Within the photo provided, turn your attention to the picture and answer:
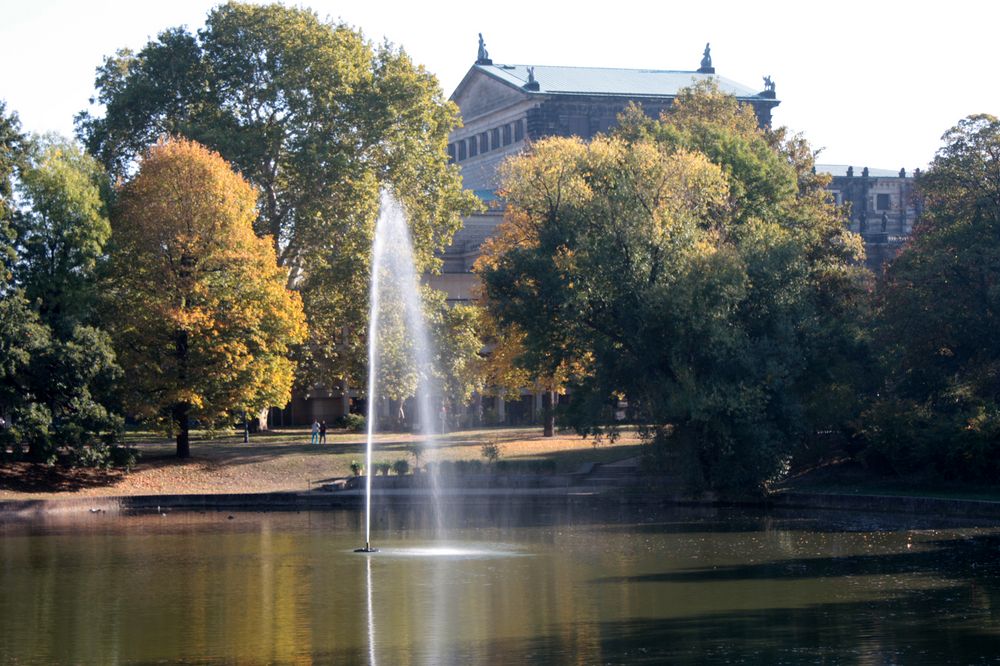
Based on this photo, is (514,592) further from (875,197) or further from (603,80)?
(875,197)

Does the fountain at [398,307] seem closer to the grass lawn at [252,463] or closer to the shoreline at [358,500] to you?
the grass lawn at [252,463]

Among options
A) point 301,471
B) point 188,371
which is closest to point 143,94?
point 188,371

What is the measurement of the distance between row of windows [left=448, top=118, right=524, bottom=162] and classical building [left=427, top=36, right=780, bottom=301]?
94 mm

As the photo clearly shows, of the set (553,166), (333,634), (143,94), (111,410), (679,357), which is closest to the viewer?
(333,634)

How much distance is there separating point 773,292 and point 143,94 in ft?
116

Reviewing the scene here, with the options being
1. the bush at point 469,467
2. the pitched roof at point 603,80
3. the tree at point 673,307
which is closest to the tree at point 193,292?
the bush at point 469,467

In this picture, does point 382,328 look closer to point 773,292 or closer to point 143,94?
point 143,94

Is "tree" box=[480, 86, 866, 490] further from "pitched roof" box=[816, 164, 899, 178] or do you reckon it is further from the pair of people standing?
"pitched roof" box=[816, 164, 899, 178]

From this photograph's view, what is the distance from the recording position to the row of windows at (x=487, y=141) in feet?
434

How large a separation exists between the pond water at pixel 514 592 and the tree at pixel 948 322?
19.2 ft

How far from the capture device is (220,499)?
188ft

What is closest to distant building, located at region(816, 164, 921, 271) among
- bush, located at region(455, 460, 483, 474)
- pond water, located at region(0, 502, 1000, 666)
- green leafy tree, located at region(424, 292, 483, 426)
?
green leafy tree, located at region(424, 292, 483, 426)

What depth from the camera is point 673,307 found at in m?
50.8

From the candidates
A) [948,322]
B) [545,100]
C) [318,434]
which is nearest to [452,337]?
[318,434]
